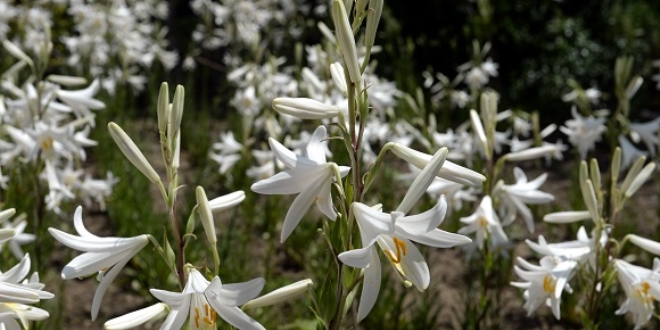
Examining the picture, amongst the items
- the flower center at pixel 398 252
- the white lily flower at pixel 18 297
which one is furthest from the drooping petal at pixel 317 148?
the white lily flower at pixel 18 297

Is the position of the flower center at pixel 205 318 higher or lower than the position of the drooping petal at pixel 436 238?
lower

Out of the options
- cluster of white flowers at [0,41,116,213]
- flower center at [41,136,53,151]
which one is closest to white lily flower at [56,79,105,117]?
cluster of white flowers at [0,41,116,213]

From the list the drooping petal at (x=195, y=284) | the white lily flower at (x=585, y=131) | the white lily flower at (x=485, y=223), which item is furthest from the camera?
the white lily flower at (x=585, y=131)

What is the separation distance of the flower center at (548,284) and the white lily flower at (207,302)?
1.43 metres

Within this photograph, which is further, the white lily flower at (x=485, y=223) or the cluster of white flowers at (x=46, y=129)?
the cluster of white flowers at (x=46, y=129)

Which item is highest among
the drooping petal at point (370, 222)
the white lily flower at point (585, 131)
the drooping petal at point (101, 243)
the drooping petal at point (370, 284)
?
the drooping petal at point (370, 222)

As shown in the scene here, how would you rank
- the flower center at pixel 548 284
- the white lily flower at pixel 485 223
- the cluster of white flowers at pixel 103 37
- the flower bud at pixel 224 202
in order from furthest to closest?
the cluster of white flowers at pixel 103 37, the white lily flower at pixel 485 223, the flower center at pixel 548 284, the flower bud at pixel 224 202

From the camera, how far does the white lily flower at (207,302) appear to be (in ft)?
4.92

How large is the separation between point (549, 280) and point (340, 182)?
1.37m

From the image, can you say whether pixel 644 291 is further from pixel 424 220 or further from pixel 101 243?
pixel 101 243

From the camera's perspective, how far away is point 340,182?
5.27ft

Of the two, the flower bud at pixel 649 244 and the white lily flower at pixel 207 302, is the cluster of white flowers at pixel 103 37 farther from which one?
the white lily flower at pixel 207 302

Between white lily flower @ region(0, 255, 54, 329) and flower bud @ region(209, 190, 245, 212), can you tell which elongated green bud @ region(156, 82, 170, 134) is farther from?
white lily flower @ region(0, 255, 54, 329)

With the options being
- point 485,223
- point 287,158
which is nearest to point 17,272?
point 287,158
